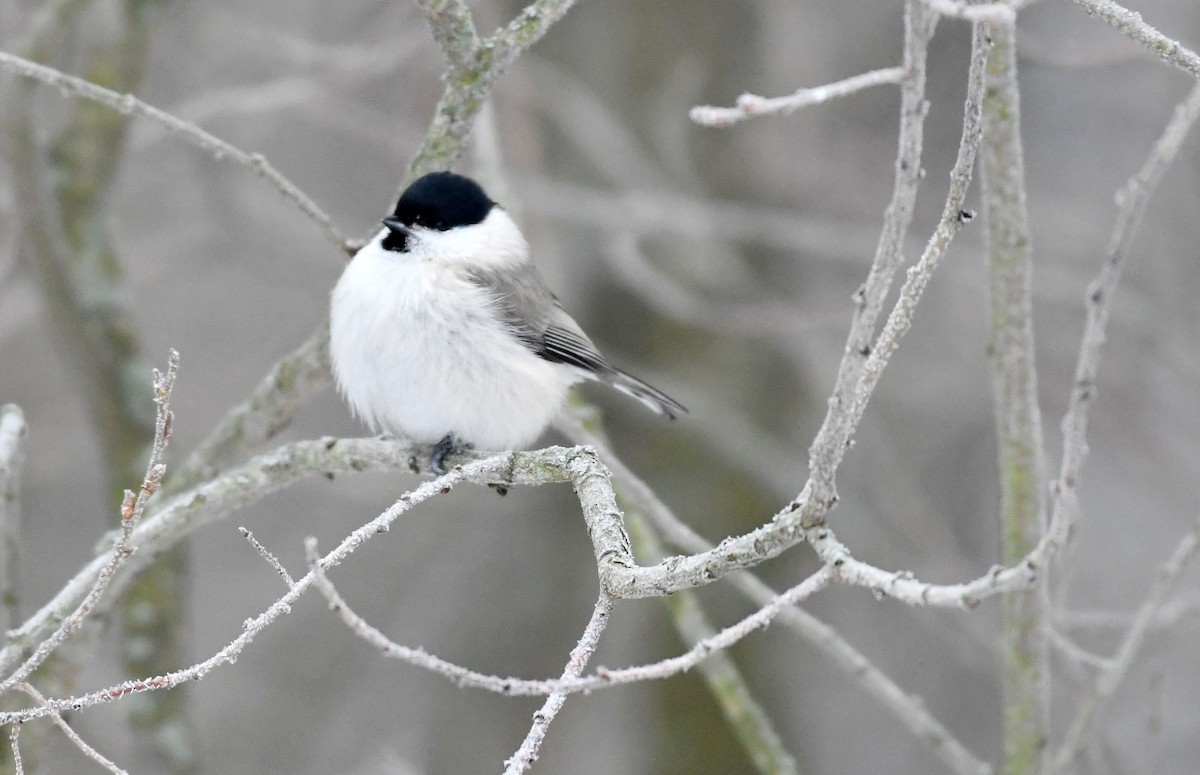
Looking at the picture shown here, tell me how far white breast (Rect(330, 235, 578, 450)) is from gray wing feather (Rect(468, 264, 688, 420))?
0.19ft

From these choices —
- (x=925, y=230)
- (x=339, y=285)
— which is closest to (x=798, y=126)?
(x=925, y=230)

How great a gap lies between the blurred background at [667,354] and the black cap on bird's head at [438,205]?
3.45 ft

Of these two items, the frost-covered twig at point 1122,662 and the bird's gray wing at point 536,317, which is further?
the bird's gray wing at point 536,317

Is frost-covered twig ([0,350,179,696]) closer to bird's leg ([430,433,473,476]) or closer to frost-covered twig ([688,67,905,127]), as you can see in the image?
frost-covered twig ([688,67,905,127])

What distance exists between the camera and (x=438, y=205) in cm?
327

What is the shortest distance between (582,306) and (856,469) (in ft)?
4.88

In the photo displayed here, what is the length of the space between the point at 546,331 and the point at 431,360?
16.4 inches

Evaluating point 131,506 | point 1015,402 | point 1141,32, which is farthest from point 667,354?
point 131,506

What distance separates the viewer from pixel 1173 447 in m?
5.32

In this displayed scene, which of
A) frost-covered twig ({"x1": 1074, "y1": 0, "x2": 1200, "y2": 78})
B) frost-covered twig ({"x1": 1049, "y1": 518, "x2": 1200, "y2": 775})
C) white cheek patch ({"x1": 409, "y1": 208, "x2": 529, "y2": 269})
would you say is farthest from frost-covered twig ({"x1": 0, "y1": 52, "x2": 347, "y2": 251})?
frost-covered twig ({"x1": 1049, "y1": 518, "x2": 1200, "y2": 775})

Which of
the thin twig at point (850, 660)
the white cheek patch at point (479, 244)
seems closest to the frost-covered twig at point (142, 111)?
the white cheek patch at point (479, 244)

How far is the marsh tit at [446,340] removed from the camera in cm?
317

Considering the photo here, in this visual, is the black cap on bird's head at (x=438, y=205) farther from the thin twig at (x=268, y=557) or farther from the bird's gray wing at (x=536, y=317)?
the thin twig at (x=268, y=557)

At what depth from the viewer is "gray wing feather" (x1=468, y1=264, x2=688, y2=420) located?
3.43 metres
